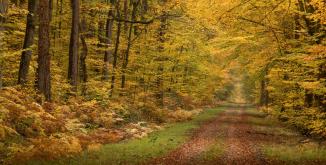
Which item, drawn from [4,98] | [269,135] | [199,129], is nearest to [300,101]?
[269,135]

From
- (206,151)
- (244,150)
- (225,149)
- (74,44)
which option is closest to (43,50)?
(74,44)

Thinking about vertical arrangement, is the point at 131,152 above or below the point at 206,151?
above

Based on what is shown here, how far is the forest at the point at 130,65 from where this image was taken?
15.1 metres

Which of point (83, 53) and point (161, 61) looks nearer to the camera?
point (83, 53)

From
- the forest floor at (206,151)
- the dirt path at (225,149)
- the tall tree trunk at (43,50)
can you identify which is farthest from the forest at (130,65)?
the dirt path at (225,149)

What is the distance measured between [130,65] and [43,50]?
15412mm

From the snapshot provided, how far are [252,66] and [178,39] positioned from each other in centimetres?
595

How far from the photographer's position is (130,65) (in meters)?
33.8

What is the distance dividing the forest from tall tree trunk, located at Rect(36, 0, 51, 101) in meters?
0.04

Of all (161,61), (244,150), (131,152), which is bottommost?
(244,150)

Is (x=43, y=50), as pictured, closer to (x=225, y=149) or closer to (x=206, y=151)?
(x=206, y=151)

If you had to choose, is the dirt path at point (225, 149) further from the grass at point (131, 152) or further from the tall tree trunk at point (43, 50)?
the tall tree trunk at point (43, 50)

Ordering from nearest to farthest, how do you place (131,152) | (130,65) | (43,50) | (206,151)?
(131,152)
(206,151)
(43,50)
(130,65)

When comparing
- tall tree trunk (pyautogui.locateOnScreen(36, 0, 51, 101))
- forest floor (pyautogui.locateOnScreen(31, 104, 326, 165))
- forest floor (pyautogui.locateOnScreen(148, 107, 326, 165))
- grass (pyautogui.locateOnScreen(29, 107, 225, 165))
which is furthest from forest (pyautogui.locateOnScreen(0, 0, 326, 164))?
forest floor (pyautogui.locateOnScreen(148, 107, 326, 165))
